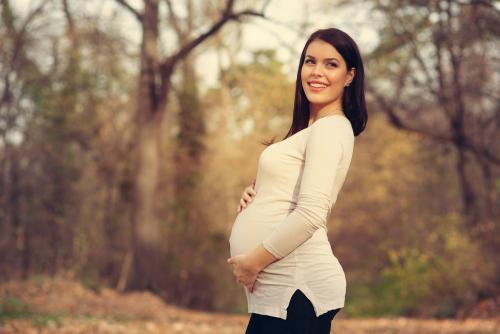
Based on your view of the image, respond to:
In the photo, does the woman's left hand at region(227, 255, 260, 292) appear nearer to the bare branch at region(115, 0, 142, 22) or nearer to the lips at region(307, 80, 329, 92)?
the lips at region(307, 80, 329, 92)

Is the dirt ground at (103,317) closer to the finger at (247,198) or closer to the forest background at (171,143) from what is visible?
the forest background at (171,143)

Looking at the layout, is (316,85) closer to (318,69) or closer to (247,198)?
(318,69)

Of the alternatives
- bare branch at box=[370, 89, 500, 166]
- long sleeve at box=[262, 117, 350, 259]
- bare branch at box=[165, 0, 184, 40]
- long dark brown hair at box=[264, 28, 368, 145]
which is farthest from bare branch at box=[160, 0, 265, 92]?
long sleeve at box=[262, 117, 350, 259]

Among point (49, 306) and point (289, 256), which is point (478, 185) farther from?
point (289, 256)

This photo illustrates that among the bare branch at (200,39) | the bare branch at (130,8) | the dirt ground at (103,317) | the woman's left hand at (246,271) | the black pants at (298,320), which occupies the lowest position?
the dirt ground at (103,317)

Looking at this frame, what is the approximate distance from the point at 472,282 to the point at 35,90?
9.11 metres

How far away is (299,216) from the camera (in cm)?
244

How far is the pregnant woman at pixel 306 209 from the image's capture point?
2.45m

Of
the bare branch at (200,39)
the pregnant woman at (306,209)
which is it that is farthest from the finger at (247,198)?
the bare branch at (200,39)

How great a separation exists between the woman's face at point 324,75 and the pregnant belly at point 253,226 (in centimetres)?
43

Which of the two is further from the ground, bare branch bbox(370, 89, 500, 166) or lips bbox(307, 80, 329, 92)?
lips bbox(307, 80, 329, 92)

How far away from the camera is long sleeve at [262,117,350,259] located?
244 cm

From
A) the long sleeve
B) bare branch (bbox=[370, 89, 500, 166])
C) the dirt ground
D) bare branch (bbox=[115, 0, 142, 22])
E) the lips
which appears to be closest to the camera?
the long sleeve

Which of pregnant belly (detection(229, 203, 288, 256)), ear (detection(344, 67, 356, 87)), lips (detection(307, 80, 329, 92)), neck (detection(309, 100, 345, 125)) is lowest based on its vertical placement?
pregnant belly (detection(229, 203, 288, 256))
